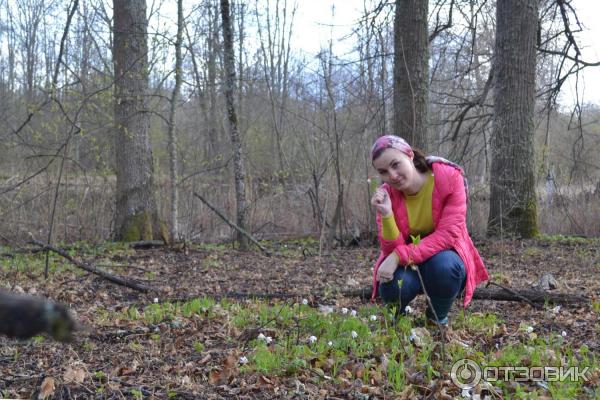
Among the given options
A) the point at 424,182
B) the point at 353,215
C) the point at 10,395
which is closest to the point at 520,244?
the point at 353,215

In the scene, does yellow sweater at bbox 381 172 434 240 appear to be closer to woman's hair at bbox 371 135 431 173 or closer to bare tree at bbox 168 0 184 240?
woman's hair at bbox 371 135 431 173

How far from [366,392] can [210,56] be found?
13.8 metres

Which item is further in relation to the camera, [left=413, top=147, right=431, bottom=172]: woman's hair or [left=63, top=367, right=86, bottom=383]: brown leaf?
[left=413, top=147, right=431, bottom=172]: woman's hair

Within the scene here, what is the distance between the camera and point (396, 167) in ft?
12.5

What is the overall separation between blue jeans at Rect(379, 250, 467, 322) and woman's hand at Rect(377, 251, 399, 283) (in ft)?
0.32

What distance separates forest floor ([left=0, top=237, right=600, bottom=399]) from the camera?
3.10 metres

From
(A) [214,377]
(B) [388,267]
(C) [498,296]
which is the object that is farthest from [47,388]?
(C) [498,296]

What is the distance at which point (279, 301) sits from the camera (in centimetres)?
554

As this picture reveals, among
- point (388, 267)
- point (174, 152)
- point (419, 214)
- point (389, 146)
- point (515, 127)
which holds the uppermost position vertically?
point (515, 127)

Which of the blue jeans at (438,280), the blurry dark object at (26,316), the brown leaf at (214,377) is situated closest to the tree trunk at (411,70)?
the blue jeans at (438,280)

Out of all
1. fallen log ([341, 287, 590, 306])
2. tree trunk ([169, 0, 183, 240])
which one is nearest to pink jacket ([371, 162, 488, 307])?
fallen log ([341, 287, 590, 306])

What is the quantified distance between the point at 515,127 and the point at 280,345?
8753mm

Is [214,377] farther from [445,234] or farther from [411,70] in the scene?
[411,70]

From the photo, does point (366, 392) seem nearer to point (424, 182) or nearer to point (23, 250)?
point (424, 182)
